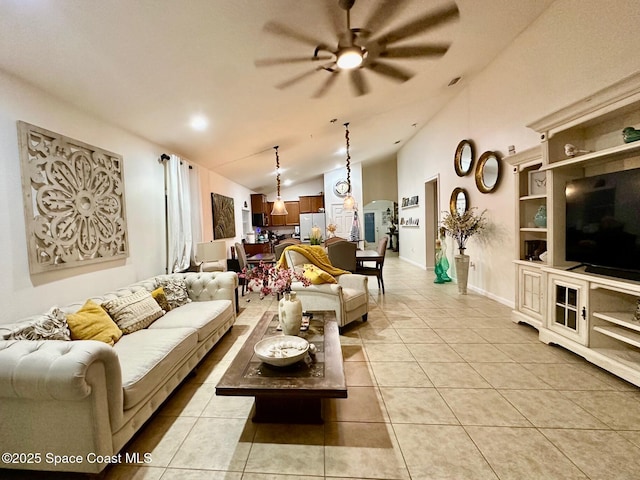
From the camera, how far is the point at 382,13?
2.40 metres

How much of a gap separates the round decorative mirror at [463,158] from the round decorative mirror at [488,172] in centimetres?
43

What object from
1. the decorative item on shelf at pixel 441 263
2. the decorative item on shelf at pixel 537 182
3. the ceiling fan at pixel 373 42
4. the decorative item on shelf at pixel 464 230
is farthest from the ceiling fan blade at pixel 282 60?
the decorative item on shelf at pixel 441 263

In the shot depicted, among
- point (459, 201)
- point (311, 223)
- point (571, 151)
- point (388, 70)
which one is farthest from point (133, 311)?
point (311, 223)

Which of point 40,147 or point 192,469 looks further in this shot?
point 40,147

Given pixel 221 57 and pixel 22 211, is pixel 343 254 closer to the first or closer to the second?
pixel 221 57

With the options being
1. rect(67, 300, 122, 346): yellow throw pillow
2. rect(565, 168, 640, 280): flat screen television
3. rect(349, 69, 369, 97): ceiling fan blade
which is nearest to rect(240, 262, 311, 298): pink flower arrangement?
rect(67, 300, 122, 346): yellow throw pillow

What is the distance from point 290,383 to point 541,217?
3.25m

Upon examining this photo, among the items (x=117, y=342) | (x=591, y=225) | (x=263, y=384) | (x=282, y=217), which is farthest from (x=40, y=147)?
(x=282, y=217)

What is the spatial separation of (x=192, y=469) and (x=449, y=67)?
4.98 m

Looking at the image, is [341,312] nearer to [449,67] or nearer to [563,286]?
[563,286]

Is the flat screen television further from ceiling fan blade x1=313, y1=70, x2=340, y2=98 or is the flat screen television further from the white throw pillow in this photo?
the white throw pillow

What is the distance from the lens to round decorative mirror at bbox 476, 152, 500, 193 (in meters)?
4.16

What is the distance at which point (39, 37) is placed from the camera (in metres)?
1.67

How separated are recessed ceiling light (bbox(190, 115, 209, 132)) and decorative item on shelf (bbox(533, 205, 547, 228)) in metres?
4.00
